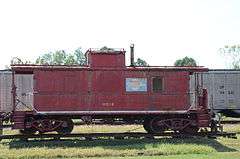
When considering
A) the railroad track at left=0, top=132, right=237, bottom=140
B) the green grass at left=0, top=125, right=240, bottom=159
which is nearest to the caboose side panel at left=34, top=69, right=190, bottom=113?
the railroad track at left=0, top=132, right=237, bottom=140

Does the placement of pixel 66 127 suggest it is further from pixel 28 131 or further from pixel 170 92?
pixel 170 92

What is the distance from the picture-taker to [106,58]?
837 inches

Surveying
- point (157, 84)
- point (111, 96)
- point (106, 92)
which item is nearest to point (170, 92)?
point (157, 84)

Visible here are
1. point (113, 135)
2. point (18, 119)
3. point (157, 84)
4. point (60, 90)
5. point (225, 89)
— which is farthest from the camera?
point (225, 89)

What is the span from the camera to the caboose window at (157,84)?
847 inches

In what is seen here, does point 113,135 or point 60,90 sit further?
point 60,90

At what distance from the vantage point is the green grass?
53.9 feet

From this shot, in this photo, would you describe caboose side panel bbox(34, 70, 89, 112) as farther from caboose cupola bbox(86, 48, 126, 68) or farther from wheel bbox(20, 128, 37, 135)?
wheel bbox(20, 128, 37, 135)

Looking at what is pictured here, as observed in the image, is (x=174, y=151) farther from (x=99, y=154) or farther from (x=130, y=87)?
(x=130, y=87)

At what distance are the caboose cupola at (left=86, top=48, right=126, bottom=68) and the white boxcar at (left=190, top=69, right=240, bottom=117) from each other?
612 inches

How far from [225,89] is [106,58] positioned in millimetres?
17041

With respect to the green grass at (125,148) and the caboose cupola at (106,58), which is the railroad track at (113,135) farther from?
the caboose cupola at (106,58)

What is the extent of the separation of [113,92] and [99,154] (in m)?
5.00

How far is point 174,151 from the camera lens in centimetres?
1688
